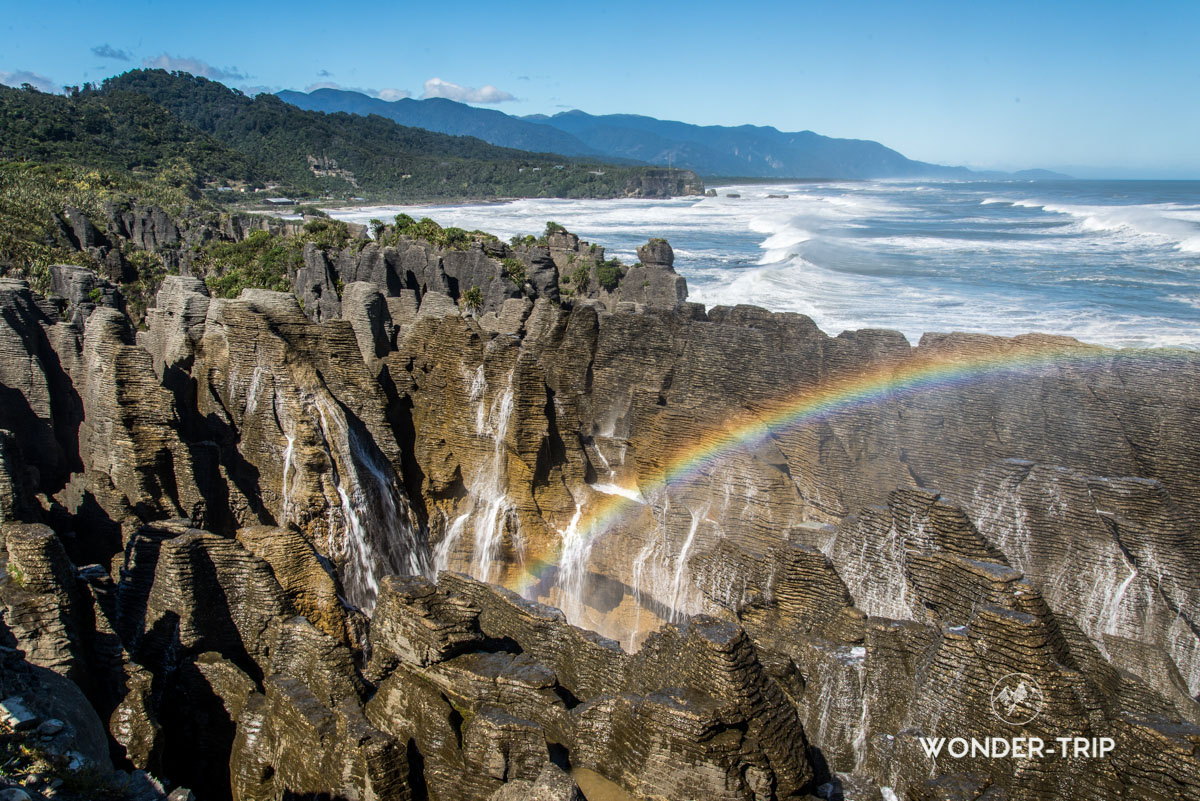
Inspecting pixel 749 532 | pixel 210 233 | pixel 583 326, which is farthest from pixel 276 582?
pixel 210 233

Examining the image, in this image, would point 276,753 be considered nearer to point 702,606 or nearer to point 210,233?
point 702,606

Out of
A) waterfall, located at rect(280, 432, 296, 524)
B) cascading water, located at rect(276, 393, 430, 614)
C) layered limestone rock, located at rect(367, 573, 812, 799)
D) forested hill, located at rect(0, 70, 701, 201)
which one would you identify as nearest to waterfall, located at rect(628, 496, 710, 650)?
layered limestone rock, located at rect(367, 573, 812, 799)

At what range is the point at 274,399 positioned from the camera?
32.3ft

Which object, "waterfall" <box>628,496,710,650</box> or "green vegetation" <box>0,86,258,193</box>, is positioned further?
"green vegetation" <box>0,86,258,193</box>

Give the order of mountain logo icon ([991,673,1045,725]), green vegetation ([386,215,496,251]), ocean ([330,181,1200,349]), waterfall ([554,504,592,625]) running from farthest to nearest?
ocean ([330,181,1200,349]) < green vegetation ([386,215,496,251]) < waterfall ([554,504,592,625]) < mountain logo icon ([991,673,1045,725])

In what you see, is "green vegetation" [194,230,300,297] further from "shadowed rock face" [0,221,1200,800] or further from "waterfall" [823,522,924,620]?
"waterfall" [823,522,924,620]

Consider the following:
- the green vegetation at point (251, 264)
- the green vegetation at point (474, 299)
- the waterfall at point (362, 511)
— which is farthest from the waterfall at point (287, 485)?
the green vegetation at point (251, 264)

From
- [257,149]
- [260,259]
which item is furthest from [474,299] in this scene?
[257,149]

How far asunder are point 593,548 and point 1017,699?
5933 mm

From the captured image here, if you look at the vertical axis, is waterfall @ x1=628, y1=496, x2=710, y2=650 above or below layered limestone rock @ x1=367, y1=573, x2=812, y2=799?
below

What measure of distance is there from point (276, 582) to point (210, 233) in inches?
1574

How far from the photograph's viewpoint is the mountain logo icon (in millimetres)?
5535

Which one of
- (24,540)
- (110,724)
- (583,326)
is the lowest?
(110,724)

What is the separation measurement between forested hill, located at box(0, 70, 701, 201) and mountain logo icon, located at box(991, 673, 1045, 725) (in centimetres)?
8495
